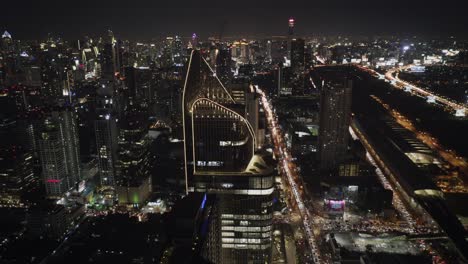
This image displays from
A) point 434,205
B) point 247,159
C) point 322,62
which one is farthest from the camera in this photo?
point 322,62

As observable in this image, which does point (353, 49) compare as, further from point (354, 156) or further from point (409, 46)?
point (354, 156)

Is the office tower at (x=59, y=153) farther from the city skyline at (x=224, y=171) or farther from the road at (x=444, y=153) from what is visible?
the road at (x=444, y=153)

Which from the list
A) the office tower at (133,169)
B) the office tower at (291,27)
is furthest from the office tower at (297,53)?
the office tower at (133,169)

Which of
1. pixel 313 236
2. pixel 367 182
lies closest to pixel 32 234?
pixel 313 236

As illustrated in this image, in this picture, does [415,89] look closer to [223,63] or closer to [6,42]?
[223,63]

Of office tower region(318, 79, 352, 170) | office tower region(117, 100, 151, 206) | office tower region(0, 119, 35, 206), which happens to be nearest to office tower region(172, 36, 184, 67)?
office tower region(117, 100, 151, 206)
